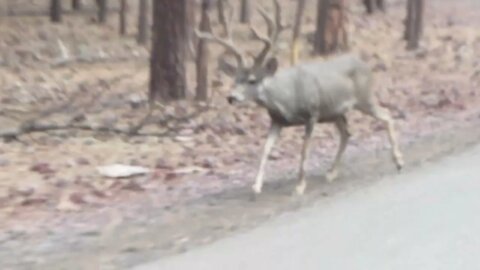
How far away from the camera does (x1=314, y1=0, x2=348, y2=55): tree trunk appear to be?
82.3 ft

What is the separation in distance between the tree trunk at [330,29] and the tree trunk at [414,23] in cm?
254

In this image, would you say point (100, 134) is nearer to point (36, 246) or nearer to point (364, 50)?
point (36, 246)

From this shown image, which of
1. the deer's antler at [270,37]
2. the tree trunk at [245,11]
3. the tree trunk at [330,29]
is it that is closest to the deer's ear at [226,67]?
the deer's antler at [270,37]

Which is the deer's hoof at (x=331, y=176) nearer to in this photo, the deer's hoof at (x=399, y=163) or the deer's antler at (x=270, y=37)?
the deer's hoof at (x=399, y=163)

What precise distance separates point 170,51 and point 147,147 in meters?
4.55

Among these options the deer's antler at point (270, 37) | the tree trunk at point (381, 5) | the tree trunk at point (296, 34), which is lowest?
the tree trunk at point (381, 5)

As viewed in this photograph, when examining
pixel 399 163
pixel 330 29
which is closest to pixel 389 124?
pixel 399 163

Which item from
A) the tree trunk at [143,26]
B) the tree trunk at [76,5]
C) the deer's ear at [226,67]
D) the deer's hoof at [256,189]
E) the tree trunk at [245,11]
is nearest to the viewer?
the deer's hoof at [256,189]

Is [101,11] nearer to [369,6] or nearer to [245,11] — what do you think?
[245,11]

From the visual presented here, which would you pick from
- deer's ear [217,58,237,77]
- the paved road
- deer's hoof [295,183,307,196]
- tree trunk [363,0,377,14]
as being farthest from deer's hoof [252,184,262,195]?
tree trunk [363,0,377,14]

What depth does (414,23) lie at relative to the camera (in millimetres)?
27641

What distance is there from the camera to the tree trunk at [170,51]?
19.2 m

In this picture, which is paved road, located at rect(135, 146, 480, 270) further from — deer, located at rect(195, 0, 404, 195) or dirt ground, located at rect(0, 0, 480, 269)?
deer, located at rect(195, 0, 404, 195)

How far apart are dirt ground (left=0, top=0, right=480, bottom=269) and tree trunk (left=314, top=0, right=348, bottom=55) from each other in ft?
1.92
